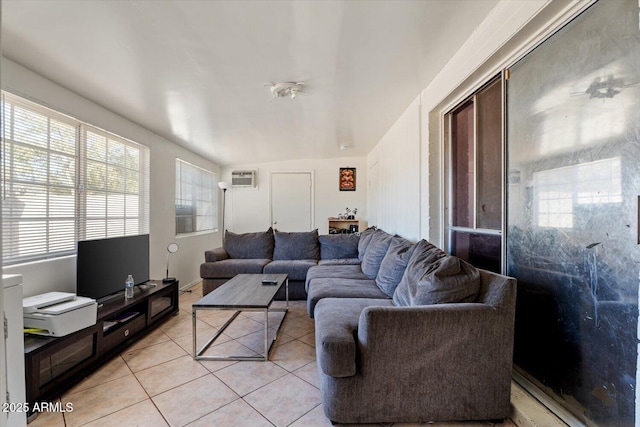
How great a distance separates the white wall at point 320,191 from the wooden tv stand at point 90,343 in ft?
10.4

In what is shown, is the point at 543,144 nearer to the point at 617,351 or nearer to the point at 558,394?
the point at 617,351

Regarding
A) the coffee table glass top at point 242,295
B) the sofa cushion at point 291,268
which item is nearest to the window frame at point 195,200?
the sofa cushion at point 291,268

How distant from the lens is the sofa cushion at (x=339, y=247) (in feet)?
14.4

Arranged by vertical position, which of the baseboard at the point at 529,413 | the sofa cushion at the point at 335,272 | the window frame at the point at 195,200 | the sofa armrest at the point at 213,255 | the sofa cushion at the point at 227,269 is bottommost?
the baseboard at the point at 529,413

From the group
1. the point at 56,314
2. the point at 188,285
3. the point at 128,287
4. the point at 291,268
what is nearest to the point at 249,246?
the point at 291,268

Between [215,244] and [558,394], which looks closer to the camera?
[558,394]

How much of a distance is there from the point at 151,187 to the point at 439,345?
3.48 m

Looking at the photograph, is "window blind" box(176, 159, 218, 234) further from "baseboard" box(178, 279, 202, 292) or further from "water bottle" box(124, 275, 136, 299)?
"water bottle" box(124, 275, 136, 299)

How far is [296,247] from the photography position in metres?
4.42

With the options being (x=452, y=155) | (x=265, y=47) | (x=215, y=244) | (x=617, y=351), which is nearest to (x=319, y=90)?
(x=265, y=47)

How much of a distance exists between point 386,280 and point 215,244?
4045mm

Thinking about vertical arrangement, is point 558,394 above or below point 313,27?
below

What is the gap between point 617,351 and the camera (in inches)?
51.9

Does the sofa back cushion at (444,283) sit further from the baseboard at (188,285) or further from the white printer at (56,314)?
the baseboard at (188,285)
